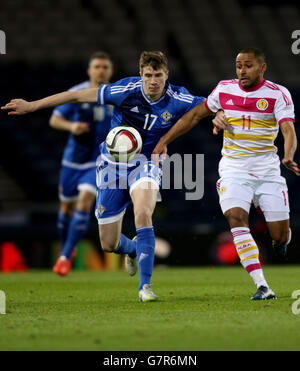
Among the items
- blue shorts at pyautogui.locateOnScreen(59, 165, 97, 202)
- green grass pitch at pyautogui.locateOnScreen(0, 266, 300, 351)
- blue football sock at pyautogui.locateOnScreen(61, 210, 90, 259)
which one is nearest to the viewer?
green grass pitch at pyautogui.locateOnScreen(0, 266, 300, 351)

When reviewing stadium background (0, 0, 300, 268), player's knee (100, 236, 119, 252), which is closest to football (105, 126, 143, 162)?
player's knee (100, 236, 119, 252)

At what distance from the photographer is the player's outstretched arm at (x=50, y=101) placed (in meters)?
6.42

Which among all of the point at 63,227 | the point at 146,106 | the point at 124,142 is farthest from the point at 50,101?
the point at 63,227

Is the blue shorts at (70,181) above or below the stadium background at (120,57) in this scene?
below

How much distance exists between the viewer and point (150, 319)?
4.98 m

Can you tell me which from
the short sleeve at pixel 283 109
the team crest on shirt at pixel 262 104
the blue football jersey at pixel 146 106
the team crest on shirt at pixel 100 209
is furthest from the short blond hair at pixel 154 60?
the team crest on shirt at pixel 100 209

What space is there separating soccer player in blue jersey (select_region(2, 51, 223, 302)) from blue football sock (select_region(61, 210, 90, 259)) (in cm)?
249

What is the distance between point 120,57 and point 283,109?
1370 centimetres

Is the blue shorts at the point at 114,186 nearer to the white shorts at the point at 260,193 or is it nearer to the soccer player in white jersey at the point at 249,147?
the soccer player in white jersey at the point at 249,147

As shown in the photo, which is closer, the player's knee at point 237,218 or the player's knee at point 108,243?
the player's knee at point 237,218

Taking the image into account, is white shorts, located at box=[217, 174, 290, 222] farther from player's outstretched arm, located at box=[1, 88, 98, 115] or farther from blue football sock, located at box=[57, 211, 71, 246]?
blue football sock, located at box=[57, 211, 71, 246]

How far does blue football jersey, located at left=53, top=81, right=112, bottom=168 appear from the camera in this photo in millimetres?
10383
